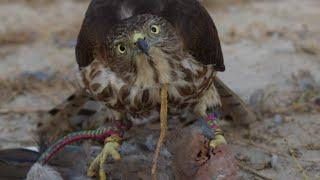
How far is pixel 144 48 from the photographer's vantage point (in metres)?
3.92

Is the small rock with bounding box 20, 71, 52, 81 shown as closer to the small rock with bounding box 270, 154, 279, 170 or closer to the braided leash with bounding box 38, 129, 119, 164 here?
the braided leash with bounding box 38, 129, 119, 164

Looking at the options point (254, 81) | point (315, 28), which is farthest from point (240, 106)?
point (315, 28)

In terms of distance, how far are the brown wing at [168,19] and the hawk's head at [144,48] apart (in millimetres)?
121

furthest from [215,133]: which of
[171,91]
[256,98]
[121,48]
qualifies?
[256,98]

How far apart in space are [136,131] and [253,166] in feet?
2.77

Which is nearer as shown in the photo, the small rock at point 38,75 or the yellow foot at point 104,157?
the yellow foot at point 104,157

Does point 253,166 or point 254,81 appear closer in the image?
point 253,166

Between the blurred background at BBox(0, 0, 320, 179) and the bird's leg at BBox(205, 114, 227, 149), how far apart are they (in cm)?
32

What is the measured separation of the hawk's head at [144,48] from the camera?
4.02 m

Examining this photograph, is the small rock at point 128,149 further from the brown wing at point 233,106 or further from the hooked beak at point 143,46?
the brown wing at point 233,106

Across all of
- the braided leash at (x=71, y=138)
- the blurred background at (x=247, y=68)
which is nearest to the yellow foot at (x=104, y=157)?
the braided leash at (x=71, y=138)

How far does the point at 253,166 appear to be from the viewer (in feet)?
14.9

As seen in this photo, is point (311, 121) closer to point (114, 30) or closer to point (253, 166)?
point (253, 166)

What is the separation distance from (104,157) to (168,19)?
0.93 meters
